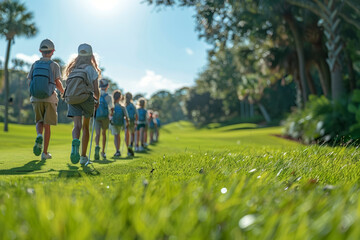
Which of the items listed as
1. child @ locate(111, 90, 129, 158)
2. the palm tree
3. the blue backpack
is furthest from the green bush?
the palm tree

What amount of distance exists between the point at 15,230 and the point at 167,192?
1035 mm

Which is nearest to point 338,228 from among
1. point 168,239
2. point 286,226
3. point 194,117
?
point 286,226

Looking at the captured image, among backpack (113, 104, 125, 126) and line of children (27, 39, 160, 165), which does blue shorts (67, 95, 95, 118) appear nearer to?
line of children (27, 39, 160, 165)

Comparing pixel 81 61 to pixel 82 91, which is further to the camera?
pixel 81 61

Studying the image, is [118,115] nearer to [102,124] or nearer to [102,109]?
[102,124]

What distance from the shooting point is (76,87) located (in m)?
6.81

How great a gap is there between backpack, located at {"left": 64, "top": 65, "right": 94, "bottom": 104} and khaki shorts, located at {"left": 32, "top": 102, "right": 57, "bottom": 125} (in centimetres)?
106

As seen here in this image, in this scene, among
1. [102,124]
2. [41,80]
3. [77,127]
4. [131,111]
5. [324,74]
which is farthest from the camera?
[324,74]

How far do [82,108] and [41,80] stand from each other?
1.11 metres

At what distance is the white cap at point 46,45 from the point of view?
743 centimetres

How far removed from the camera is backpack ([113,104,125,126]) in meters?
10.3

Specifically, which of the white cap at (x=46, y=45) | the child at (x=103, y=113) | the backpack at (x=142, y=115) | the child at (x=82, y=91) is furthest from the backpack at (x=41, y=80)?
the backpack at (x=142, y=115)

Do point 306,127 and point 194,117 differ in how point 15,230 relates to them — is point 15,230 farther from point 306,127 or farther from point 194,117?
point 194,117

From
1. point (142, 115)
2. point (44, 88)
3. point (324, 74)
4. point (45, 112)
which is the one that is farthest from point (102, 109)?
point (324, 74)
